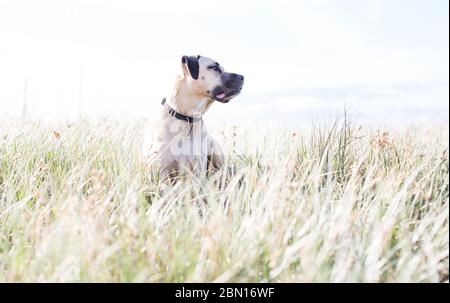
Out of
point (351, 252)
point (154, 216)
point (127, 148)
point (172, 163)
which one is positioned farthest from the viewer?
point (127, 148)

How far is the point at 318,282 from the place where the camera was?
188 cm

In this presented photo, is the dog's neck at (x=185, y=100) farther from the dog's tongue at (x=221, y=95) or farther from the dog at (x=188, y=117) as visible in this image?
the dog's tongue at (x=221, y=95)

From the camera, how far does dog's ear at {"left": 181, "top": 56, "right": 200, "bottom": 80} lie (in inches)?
158

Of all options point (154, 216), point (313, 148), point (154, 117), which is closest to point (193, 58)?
point (154, 117)

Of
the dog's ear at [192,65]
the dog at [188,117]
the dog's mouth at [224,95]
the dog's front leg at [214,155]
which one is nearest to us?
the dog at [188,117]

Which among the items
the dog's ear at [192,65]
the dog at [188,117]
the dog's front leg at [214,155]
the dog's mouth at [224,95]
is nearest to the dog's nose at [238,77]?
the dog at [188,117]

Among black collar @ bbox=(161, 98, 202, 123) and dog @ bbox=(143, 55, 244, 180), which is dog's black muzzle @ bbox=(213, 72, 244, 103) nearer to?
dog @ bbox=(143, 55, 244, 180)

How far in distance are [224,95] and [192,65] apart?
38 centimetres

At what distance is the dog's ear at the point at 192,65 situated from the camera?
401 cm

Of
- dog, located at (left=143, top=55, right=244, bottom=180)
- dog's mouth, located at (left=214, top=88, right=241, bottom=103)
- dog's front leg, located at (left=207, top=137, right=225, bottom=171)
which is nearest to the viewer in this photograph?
dog, located at (left=143, top=55, right=244, bottom=180)

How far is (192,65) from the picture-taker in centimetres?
402

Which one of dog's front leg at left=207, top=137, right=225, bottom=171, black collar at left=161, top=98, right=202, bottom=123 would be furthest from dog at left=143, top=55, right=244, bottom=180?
dog's front leg at left=207, top=137, right=225, bottom=171
